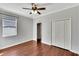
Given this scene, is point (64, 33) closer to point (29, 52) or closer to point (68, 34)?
point (68, 34)

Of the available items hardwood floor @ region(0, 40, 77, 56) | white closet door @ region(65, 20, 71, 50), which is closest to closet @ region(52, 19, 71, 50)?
white closet door @ region(65, 20, 71, 50)

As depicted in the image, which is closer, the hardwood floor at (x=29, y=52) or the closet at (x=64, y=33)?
the hardwood floor at (x=29, y=52)

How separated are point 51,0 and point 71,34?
170 cm

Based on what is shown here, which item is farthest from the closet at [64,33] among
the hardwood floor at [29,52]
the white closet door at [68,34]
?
the hardwood floor at [29,52]

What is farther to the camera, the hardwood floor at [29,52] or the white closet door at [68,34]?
the white closet door at [68,34]

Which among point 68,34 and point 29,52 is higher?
point 68,34

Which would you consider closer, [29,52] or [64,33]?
[29,52]

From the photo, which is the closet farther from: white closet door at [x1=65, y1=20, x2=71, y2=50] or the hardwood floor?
the hardwood floor

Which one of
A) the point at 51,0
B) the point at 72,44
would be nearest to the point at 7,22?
the point at 51,0

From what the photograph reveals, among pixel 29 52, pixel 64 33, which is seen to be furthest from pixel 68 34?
pixel 29 52

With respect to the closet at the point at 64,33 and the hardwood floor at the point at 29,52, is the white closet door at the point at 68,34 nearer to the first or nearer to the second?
the closet at the point at 64,33

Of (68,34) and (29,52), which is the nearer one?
(29,52)

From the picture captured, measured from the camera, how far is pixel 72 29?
195 centimetres

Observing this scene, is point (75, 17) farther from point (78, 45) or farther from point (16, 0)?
point (16, 0)
